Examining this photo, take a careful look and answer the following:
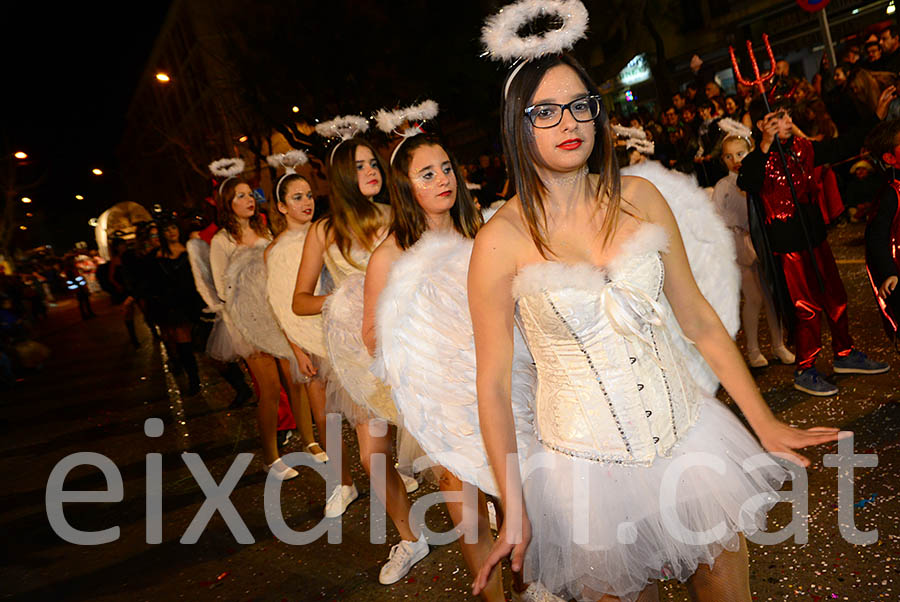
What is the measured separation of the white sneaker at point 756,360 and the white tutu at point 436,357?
12.2 ft

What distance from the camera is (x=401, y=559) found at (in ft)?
12.3

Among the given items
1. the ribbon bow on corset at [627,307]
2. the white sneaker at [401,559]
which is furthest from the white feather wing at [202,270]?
the ribbon bow on corset at [627,307]

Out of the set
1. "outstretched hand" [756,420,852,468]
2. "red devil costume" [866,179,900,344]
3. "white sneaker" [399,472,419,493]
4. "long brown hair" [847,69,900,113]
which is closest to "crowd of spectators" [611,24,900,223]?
"long brown hair" [847,69,900,113]

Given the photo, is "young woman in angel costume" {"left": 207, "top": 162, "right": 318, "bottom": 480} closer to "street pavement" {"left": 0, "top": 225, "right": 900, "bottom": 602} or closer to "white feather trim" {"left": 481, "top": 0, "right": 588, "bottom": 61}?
"street pavement" {"left": 0, "top": 225, "right": 900, "bottom": 602}

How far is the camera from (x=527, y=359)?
2490 mm

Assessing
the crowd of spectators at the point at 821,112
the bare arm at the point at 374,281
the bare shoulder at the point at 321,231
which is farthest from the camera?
the crowd of spectators at the point at 821,112

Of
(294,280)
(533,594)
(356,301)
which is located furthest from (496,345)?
(294,280)

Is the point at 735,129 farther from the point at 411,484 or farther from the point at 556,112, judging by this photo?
the point at 556,112

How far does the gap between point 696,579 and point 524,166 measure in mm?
1401

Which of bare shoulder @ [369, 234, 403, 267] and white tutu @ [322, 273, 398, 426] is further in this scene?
white tutu @ [322, 273, 398, 426]

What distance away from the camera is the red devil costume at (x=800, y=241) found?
4.72 m

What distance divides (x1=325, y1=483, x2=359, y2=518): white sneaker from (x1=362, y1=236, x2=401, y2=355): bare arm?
2018mm

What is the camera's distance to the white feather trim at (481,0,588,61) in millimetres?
2012

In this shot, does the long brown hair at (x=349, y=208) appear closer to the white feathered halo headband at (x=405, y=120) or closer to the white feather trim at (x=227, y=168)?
the white feathered halo headband at (x=405, y=120)
